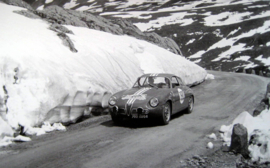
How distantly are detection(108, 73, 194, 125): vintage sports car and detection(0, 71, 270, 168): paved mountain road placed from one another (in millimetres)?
359

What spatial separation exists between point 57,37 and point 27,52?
3.38 m

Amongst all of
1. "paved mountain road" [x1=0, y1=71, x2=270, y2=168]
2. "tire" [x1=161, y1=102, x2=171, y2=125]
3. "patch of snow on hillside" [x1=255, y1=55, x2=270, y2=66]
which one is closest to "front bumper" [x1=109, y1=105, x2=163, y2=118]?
"tire" [x1=161, y1=102, x2=171, y2=125]

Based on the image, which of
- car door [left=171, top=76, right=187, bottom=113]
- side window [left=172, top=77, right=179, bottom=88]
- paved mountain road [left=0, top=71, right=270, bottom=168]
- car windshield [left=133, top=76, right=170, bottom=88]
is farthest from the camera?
side window [left=172, top=77, right=179, bottom=88]

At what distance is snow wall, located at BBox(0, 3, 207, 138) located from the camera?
730cm

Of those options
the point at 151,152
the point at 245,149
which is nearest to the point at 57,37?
the point at 151,152

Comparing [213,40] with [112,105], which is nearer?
[112,105]

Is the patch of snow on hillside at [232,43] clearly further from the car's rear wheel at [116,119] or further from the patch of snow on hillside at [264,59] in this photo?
the car's rear wheel at [116,119]

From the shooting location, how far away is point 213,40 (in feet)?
166

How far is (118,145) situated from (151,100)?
6.42 feet

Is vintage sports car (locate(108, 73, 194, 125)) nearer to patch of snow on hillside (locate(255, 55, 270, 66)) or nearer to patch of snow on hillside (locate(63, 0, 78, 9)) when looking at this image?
patch of snow on hillside (locate(255, 55, 270, 66))

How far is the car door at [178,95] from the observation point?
8.43 metres

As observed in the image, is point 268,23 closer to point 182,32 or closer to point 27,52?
point 182,32

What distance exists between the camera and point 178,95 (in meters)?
8.67

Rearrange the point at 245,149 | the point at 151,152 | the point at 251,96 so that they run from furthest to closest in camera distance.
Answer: the point at 251,96 < the point at 151,152 < the point at 245,149
